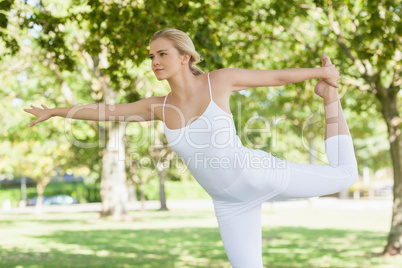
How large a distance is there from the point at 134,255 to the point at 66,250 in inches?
81.7

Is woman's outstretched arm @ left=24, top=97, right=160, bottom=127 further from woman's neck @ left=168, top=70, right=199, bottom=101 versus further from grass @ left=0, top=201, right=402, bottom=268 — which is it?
grass @ left=0, top=201, right=402, bottom=268

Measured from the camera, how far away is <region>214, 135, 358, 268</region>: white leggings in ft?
12.2

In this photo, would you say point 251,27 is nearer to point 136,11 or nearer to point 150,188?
point 136,11

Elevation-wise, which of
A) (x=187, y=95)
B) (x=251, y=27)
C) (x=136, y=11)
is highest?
(x=251, y=27)

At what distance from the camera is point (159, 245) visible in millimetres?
14562

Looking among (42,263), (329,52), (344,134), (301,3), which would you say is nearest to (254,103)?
(329,52)

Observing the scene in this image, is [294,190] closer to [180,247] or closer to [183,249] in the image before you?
[183,249]

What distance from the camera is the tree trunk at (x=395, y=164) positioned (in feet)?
40.4

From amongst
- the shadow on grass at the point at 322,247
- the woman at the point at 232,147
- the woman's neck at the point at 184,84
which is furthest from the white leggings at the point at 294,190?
the shadow on grass at the point at 322,247

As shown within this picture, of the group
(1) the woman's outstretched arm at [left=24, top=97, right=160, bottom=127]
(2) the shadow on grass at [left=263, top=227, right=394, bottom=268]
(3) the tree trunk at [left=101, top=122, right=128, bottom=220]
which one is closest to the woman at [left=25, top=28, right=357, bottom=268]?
(1) the woman's outstretched arm at [left=24, top=97, right=160, bottom=127]

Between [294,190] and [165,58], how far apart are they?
1294 mm

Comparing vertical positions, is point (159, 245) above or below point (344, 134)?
below

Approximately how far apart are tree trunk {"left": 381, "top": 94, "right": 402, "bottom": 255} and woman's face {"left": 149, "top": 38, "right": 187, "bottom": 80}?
31.4 feet

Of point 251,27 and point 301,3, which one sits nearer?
point 301,3
